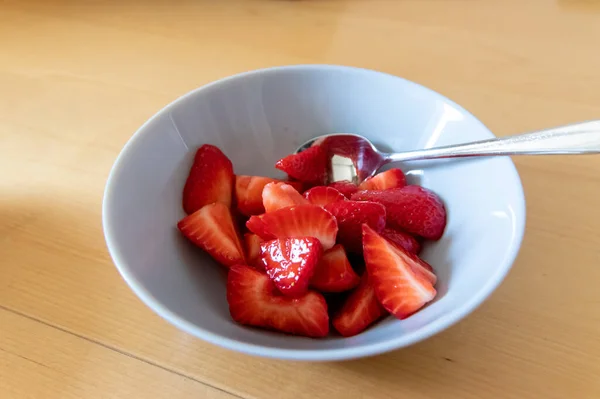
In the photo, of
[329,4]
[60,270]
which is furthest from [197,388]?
[329,4]

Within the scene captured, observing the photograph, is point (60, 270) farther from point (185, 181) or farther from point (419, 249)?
point (419, 249)

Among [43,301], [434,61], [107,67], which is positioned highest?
[434,61]

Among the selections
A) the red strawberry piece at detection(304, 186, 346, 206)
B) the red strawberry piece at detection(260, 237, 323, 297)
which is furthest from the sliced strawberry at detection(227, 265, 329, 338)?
the red strawberry piece at detection(304, 186, 346, 206)

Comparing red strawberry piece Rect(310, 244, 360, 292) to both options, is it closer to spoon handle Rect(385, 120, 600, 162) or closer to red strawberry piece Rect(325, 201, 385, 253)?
red strawberry piece Rect(325, 201, 385, 253)

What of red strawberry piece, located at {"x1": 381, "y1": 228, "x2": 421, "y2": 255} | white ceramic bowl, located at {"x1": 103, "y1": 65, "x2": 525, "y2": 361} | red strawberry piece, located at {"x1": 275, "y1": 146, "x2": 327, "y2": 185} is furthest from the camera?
red strawberry piece, located at {"x1": 275, "y1": 146, "x2": 327, "y2": 185}

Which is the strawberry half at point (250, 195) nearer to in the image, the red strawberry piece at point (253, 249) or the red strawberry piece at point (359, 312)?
the red strawberry piece at point (253, 249)

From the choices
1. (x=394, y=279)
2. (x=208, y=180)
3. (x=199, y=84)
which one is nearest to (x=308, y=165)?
(x=208, y=180)

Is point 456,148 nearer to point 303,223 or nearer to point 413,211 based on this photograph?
point 413,211
